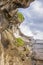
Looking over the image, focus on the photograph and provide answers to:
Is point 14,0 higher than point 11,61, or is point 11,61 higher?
point 14,0

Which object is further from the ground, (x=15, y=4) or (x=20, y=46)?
(x=15, y=4)

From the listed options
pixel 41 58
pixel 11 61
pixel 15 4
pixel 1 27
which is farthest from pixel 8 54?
pixel 41 58

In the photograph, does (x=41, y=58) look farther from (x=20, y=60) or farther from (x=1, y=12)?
(x=1, y=12)

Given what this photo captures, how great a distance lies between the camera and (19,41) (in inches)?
655

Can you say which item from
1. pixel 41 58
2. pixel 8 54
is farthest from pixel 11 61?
pixel 41 58

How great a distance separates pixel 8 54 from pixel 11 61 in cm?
75

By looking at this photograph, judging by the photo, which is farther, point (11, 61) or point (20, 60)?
point (20, 60)

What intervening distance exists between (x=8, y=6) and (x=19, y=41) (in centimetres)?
779

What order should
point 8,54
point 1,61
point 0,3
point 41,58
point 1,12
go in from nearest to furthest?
point 0,3
point 1,12
point 1,61
point 8,54
point 41,58

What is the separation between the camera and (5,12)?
959 cm

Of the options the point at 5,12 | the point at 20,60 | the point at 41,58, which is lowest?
the point at 41,58

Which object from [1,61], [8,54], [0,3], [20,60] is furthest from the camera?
[20,60]

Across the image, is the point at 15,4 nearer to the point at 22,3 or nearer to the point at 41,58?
the point at 22,3

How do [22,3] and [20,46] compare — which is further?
[20,46]
